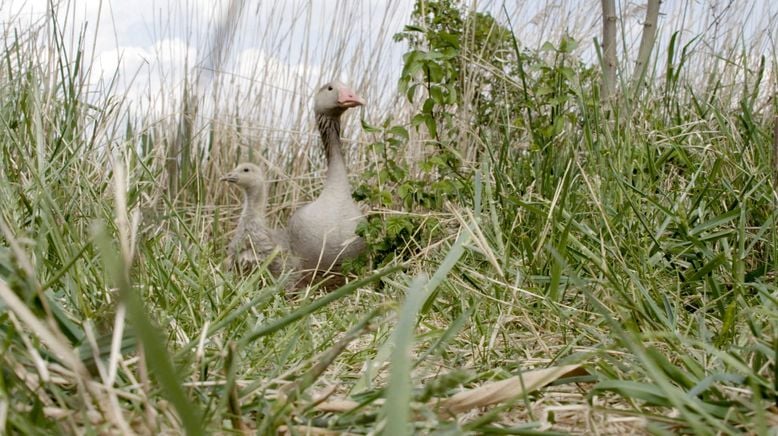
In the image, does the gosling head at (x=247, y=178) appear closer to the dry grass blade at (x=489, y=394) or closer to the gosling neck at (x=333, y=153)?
the gosling neck at (x=333, y=153)

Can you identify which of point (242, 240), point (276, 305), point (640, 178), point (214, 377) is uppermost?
point (640, 178)

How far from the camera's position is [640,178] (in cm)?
195

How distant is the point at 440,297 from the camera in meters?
1.75

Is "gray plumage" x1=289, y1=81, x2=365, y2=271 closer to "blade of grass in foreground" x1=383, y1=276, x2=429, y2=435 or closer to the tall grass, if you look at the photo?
the tall grass

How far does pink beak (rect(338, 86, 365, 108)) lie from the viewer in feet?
11.1

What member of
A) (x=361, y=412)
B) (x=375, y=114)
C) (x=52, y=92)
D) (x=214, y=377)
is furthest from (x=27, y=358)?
(x=375, y=114)

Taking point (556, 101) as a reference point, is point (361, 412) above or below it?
below

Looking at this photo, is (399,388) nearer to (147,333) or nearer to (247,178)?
(147,333)

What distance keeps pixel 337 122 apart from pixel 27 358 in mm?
2911

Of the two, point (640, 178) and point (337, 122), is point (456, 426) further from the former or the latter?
point (337, 122)

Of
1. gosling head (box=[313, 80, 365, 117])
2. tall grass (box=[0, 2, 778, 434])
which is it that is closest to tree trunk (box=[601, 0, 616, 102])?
tall grass (box=[0, 2, 778, 434])

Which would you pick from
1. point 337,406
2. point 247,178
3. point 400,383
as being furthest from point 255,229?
point 400,383

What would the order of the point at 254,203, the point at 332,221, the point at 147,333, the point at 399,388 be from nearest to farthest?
the point at 147,333
the point at 399,388
the point at 332,221
the point at 254,203

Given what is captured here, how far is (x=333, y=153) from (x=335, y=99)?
0.24 m
